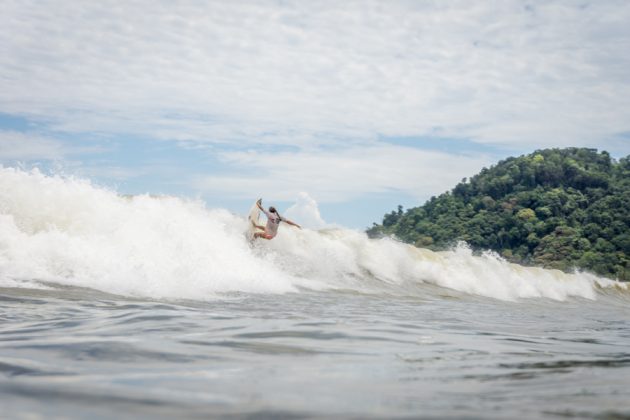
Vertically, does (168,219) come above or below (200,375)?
above

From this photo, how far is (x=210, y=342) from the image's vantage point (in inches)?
243

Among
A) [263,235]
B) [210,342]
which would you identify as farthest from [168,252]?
[210,342]

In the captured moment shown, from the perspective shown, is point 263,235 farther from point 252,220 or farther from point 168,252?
point 168,252

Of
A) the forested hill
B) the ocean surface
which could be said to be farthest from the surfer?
the forested hill

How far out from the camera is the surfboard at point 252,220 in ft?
71.3

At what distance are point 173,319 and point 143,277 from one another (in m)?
5.16

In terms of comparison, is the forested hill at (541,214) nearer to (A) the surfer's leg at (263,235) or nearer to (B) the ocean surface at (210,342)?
(A) the surfer's leg at (263,235)

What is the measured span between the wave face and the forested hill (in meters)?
60.6

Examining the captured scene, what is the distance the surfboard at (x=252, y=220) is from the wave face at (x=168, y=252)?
244 millimetres

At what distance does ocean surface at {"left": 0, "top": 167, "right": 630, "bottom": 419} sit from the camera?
3.78 meters

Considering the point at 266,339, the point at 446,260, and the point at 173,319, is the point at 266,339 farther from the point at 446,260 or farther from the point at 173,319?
the point at 446,260

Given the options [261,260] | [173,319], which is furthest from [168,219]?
[173,319]

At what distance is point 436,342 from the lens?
283 inches

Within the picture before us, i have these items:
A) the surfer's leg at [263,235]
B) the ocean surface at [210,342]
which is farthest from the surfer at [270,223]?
the ocean surface at [210,342]
